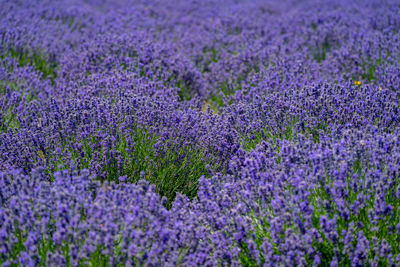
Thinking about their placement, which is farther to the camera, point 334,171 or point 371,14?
point 371,14

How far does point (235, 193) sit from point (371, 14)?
5.70 m

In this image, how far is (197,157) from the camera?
10.4ft

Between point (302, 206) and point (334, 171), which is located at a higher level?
point (334, 171)

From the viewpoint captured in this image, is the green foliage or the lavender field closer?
the lavender field

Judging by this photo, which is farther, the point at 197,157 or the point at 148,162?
the point at 197,157

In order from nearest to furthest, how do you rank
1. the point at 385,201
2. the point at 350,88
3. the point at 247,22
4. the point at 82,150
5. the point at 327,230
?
the point at 327,230 < the point at 385,201 < the point at 82,150 < the point at 350,88 < the point at 247,22

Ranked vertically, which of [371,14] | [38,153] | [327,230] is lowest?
[38,153]

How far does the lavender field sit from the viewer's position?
79.0 inches

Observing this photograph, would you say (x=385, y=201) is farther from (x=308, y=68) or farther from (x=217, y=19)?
(x=217, y=19)

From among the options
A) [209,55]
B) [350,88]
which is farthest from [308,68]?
[209,55]

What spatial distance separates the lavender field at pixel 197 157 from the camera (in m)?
2.01

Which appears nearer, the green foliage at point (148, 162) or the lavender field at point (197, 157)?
the lavender field at point (197, 157)

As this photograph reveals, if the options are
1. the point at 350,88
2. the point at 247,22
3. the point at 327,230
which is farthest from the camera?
the point at 247,22

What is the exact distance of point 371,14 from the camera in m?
6.98
